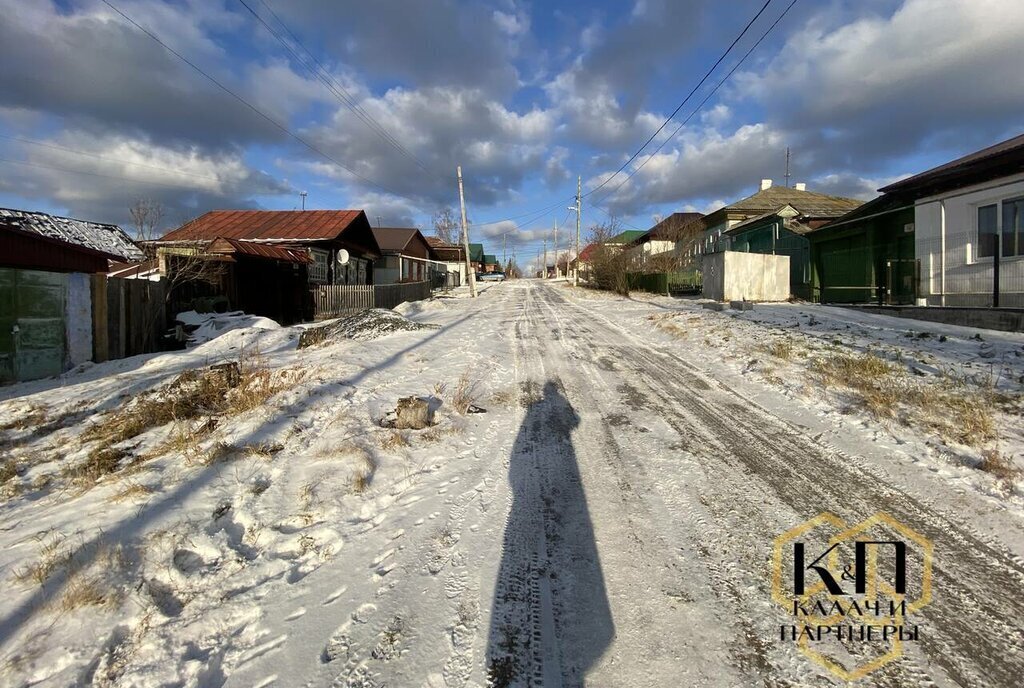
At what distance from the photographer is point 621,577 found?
303cm

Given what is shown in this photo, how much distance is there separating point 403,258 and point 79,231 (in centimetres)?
2108

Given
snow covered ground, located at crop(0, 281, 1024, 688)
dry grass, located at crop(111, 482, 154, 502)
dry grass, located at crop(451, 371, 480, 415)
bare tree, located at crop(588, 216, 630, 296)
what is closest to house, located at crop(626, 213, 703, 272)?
bare tree, located at crop(588, 216, 630, 296)

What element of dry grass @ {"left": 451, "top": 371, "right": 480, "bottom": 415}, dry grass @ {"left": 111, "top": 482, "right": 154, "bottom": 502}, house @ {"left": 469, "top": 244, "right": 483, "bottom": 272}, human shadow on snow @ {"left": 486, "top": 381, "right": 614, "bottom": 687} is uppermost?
house @ {"left": 469, "top": 244, "right": 483, "bottom": 272}

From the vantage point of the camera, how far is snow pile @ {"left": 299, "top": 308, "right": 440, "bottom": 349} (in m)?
11.6

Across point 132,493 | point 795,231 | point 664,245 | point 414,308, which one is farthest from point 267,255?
point 664,245

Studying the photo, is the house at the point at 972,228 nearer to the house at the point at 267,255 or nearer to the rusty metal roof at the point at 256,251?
the rusty metal roof at the point at 256,251

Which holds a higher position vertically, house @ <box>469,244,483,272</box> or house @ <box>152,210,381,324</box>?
house @ <box>469,244,483,272</box>

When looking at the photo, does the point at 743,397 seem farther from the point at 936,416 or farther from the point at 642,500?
the point at 642,500

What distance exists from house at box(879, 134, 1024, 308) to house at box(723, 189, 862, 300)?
7726 millimetres

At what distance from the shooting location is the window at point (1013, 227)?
1221 cm

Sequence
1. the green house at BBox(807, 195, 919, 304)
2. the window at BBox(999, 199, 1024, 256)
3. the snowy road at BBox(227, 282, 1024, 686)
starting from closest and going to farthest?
the snowy road at BBox(227, 282, 1024, 686), the window at BBox(999, 199, 1024, 256), the green house at BBox(807, 195, 919, 304)

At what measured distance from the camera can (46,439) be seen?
5.96 meters

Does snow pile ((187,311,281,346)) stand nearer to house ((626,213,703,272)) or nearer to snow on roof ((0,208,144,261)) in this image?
snow on roof ((0,208,144,261))

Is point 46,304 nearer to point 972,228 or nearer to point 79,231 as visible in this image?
point 79,231
